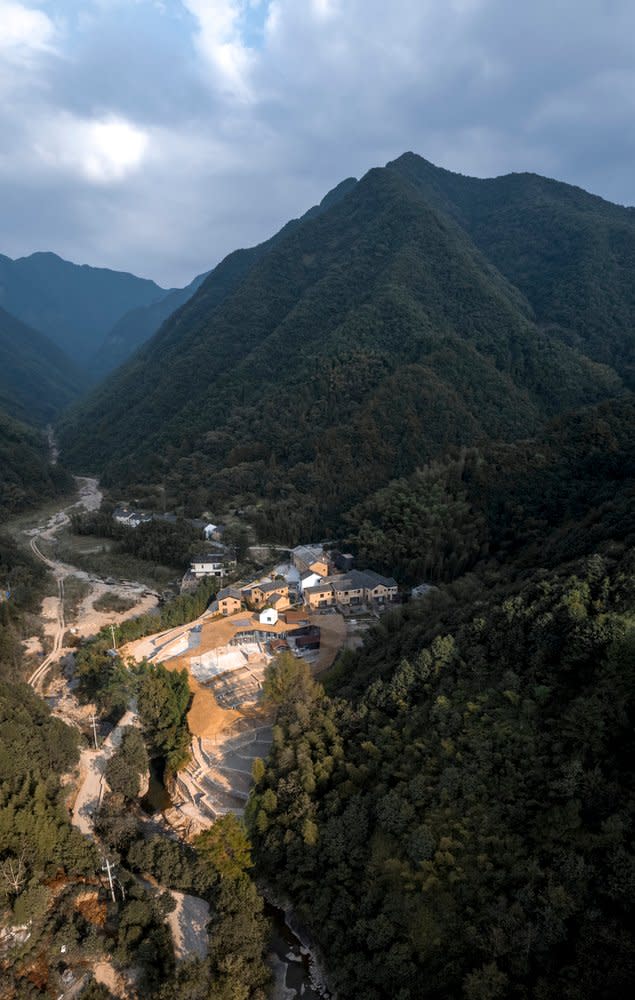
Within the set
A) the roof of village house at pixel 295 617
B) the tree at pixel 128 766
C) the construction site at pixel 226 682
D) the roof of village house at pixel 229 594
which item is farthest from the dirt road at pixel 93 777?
the roof of village house at pixel 295 617

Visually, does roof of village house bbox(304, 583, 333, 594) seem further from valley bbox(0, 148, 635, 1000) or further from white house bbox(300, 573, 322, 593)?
white house bbox(300, 573, 322, 593)

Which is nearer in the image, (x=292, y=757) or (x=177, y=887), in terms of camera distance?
(x=177, y=887)

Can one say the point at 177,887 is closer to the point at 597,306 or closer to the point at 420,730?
the point at 420,730

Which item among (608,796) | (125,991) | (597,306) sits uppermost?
(597,306)

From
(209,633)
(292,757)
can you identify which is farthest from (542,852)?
(209,633)

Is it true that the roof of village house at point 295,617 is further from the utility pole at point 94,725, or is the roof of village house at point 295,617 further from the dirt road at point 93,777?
the utility pole at point 94,725

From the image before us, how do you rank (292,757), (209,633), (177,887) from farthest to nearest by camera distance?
(209,633)
(292,757)
(177,887)

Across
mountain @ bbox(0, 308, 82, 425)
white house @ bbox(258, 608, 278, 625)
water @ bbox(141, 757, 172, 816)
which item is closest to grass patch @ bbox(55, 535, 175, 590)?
white house @ bbox(258, 608, 278, 625)

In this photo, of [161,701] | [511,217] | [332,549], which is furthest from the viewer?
[511,217]
